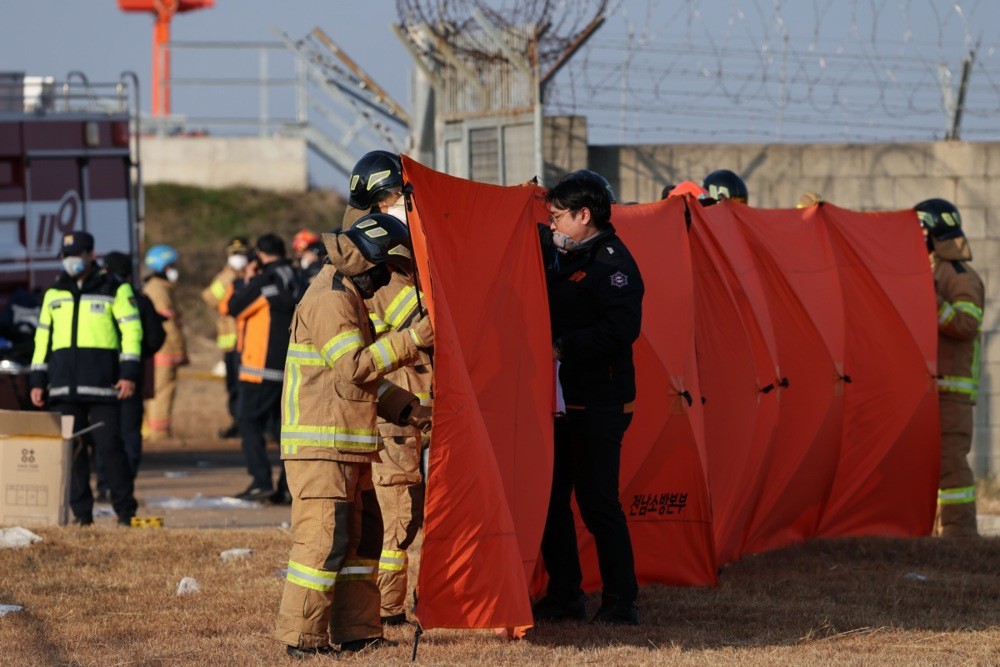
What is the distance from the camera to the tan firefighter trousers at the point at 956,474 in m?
10.0

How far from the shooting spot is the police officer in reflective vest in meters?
9.98

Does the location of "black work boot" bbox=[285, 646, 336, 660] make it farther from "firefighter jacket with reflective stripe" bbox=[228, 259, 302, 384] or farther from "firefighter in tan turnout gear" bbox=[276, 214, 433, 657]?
"firefighter jacket with reflective stripe" bbox=[228, 259, 302, 384]

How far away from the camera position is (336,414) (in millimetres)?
6082

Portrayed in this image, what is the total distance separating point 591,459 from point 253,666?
171 centimetres

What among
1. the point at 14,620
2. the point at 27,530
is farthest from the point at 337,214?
the point at 14,620

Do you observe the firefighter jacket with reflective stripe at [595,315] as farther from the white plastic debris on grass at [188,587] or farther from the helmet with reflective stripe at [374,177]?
the white plastic debris on grass at [188,587]

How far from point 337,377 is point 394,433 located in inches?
31.4

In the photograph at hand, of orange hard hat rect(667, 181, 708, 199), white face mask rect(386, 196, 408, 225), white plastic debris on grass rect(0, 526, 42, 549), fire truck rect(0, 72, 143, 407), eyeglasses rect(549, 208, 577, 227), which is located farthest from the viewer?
fire truck rect(0, 72, 143, 407)

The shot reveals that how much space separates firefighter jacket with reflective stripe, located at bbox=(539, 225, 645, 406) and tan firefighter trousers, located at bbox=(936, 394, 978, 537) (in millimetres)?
3911

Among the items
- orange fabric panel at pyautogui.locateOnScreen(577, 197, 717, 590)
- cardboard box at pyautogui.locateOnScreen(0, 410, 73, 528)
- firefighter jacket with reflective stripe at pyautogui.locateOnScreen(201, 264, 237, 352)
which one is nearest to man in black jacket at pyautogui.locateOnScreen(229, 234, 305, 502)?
cardboard box at pyautogui.locateOnScreen(0, 410, 73, 528)

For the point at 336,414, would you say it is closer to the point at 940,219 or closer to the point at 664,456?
the point at 664,456

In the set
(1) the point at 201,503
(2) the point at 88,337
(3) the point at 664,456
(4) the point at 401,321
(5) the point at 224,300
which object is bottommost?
(1) the point at 201,503

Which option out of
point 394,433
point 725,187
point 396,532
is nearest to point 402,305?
point 394,433

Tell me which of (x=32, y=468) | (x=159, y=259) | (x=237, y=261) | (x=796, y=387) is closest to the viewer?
(x=796, y=387)
